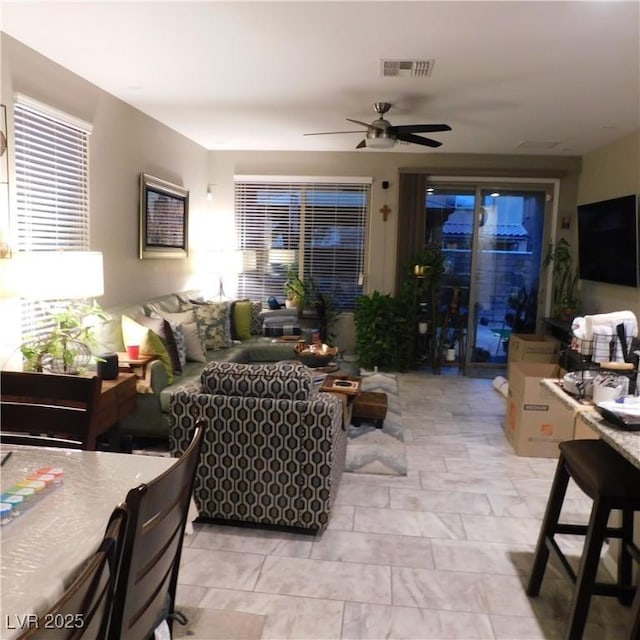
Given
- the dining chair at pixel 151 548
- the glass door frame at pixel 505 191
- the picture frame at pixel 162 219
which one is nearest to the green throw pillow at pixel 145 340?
the picture frame at pixel 162 219

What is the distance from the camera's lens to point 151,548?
1235mm

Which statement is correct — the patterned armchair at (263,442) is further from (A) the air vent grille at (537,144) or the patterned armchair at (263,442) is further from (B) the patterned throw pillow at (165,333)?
(A) the air vent grille at (537,144)

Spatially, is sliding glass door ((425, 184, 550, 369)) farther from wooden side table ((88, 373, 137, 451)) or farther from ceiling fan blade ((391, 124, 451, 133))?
wooden side table ((88, 373, 137, 451))

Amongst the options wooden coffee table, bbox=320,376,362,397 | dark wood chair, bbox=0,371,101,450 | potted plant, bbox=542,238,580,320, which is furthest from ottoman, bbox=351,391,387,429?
potted plant, bbox=542,238,580,320

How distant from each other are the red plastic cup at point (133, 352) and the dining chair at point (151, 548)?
2475 mm

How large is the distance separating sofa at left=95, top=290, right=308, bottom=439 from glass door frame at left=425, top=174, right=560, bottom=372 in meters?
2.56

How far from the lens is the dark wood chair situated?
197cm

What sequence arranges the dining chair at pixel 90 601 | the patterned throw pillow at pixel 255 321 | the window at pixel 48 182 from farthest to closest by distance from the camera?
the patterned throw pillow at pixel 255 321 < the window at pixel 48 182 < the dining chair at pixel 90 601

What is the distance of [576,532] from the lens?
2377 mm

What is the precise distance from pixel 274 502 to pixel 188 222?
4027 mm

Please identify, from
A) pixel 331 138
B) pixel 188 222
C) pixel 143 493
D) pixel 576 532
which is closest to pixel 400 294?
pixel 331 138

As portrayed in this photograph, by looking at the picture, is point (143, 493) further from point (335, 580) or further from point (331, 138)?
point (331, 138)

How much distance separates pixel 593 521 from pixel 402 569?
0.96 metres

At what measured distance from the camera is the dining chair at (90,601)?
810 millimetres
